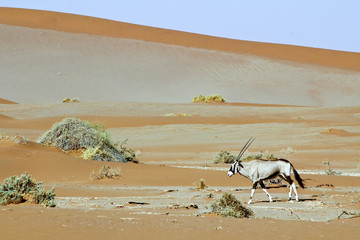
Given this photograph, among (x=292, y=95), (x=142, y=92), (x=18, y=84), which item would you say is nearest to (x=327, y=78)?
(x=292, y=95)

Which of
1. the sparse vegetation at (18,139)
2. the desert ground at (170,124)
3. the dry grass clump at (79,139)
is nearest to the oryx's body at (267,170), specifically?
the desert ground at (170,124)

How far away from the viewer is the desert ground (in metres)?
8.98

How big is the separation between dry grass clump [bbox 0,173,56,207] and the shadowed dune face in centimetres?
6013

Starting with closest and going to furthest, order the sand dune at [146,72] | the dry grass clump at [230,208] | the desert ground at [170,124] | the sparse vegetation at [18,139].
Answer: the desert ground at [170,124], the dry grass clump at [230,208], the sparse vegetation at [18,139], the sand dune at [146,72]

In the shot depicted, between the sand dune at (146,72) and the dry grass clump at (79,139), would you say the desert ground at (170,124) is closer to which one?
the sand dune at (146,72)

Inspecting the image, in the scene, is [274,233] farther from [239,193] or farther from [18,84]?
[18,84]

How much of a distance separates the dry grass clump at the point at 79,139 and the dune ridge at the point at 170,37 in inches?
3118

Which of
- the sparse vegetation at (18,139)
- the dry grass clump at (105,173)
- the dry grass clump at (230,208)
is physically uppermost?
the sparse vegetation at (18,139)

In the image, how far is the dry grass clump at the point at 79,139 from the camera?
2056cm

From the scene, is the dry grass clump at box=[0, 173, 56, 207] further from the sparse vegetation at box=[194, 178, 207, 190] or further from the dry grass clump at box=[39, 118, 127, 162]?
the dry grass clump at box=[39, 118, 127, 162]

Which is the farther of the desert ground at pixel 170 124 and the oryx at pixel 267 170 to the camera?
the oryx at pixel 267 170

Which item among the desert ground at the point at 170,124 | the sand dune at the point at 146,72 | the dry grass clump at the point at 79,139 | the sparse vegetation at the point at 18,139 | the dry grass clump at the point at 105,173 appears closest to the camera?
the desert ground at the point at 170,124

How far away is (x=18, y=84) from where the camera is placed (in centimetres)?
7581

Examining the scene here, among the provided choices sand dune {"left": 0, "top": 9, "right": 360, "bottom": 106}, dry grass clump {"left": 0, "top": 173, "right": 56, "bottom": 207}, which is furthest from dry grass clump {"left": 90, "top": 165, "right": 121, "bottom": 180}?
sand dune {"left": 0, "top": 9, "right": 360, "bottom": 106}
